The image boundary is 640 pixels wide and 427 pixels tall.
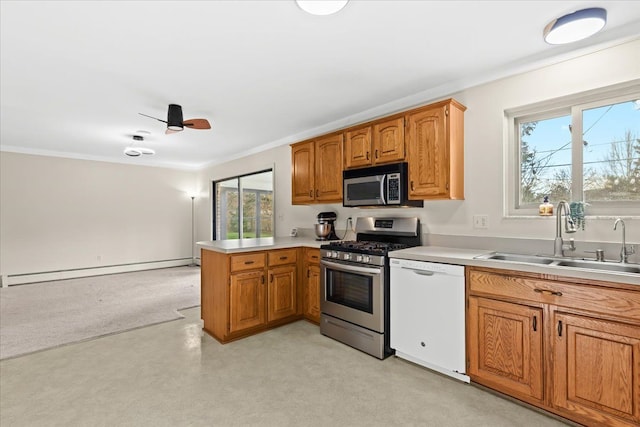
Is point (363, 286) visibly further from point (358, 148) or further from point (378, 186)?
point (358, 148)

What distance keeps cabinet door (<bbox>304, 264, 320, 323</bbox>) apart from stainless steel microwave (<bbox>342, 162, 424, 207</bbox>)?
0.85 meters

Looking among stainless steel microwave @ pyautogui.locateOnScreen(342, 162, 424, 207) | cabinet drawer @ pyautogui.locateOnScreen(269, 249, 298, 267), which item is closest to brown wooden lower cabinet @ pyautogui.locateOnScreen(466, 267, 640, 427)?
stainless steel microwave @ pyautogui.locateOnScreen(342, 162, 424, 207)

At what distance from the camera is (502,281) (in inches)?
81.7

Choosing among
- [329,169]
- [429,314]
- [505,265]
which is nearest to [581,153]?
[505,265]

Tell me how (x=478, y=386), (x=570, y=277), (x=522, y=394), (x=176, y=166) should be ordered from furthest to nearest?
(x=176, y=166)
(x=478, y=386)
(x=522, y=394)
(x=570, y=277)

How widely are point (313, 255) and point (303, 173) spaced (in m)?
1.13

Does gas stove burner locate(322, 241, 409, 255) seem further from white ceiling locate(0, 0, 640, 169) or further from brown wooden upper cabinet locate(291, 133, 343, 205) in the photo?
white ceiling locate(0, 0, 640, 169)

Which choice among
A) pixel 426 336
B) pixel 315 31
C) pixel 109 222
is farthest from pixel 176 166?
pixel 426 336

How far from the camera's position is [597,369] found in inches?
67.8

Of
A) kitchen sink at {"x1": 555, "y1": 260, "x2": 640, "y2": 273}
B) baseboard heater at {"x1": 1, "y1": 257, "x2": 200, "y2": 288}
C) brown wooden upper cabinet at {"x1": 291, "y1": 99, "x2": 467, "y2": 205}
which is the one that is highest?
brown wooden upper cabinet at {"x1": 291, "y1": 99, "x2": 467, "y2": 205}

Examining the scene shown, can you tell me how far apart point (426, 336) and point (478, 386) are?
18.2 inches

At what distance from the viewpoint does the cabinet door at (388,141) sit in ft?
9.66

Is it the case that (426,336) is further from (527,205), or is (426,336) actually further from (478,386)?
(527,205)

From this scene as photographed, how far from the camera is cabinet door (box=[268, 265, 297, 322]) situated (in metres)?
3.38
